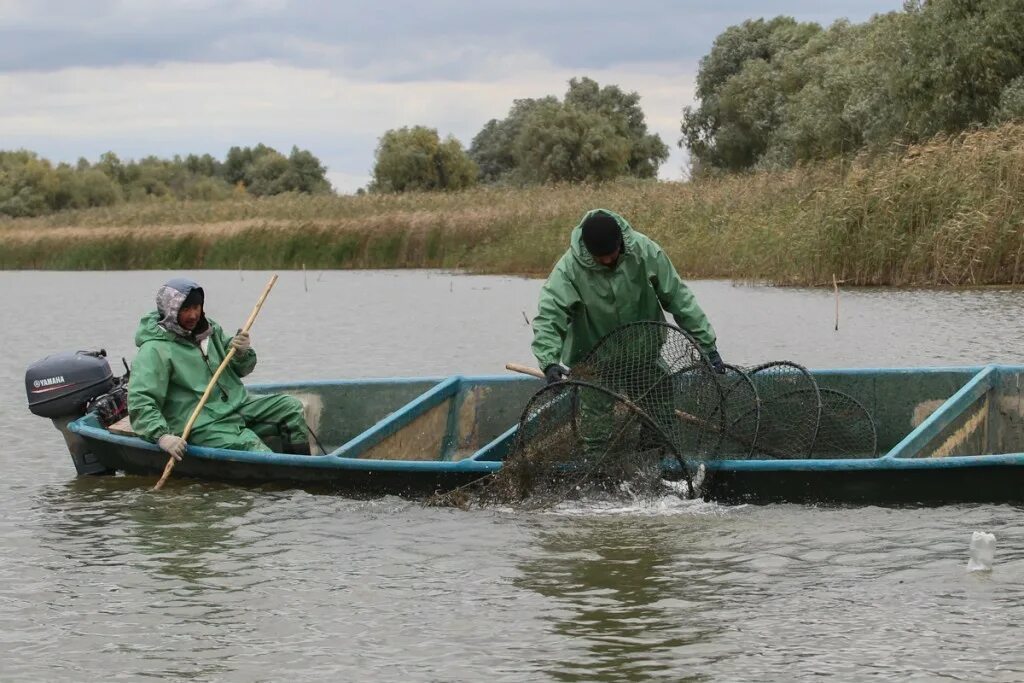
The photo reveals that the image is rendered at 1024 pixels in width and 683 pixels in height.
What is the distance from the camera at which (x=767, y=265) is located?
2633cm

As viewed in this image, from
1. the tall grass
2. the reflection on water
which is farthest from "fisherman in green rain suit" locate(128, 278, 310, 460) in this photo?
the tall grass

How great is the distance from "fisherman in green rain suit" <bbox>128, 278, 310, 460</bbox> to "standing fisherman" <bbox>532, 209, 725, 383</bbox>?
2091 millimetres

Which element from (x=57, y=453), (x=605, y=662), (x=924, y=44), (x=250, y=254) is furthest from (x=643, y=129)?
(x=605, y=662)

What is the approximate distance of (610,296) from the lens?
9.42 meters

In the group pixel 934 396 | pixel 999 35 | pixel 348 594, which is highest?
pixel 999 35

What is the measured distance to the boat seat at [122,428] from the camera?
1042cm

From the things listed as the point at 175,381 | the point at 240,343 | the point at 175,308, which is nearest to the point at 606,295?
the point at 240,343

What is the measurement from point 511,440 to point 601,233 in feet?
5.22

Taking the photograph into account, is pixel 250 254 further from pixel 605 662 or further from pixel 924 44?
pixel 605 662

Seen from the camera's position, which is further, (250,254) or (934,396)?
(250,254)

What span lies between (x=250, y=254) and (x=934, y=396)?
3304 cm

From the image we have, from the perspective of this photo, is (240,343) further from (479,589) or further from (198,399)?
(479,589)

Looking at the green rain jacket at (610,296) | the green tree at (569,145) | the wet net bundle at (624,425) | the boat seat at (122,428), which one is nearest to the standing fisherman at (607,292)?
the green rain jacket at (610,296)

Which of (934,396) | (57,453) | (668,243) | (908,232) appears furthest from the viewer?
(668,243)
